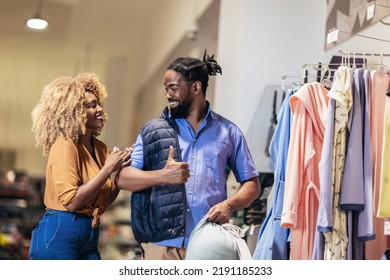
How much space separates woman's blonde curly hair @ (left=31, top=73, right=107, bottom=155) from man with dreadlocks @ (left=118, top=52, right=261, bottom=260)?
0.28 metres

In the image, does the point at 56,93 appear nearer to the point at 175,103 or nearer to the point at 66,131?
the point at 66,131

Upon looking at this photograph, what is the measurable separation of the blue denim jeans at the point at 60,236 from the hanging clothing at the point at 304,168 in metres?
0.87

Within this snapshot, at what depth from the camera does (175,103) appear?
9.70 feet

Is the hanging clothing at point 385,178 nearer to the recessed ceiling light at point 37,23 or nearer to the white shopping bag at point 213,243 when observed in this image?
the white shopping bag at point 213,243

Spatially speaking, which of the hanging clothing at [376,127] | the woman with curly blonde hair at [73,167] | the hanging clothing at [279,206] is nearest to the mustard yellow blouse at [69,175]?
the woman with curly blonde hair at [73,167]

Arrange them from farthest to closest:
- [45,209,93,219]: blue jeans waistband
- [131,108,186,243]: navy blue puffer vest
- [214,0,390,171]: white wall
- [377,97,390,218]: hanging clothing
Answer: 1. [214,0,390,171]: white wall
2. [131,108,186,243]: navy blue puffer vest
3. [45,209,93,219]: blue jeans waistband
4. [377,97,390,218]: hanging clothing

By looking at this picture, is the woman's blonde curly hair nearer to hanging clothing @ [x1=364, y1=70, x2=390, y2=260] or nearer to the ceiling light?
the ceiling light

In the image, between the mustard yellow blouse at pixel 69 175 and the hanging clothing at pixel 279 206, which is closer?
the mustard yellow blouse at pixel 69 175

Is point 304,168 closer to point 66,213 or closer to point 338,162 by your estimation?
point 338,162

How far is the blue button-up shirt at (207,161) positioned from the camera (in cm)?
292

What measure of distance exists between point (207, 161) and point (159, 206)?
0.97 ft

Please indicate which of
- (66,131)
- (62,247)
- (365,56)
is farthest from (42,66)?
(365,56)

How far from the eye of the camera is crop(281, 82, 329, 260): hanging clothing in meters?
2.90

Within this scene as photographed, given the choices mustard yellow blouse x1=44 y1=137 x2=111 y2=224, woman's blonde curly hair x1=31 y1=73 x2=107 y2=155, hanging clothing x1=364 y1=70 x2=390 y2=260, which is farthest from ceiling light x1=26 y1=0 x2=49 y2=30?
hanging clothing x1=364 y1=70 x2=390 y2=260
